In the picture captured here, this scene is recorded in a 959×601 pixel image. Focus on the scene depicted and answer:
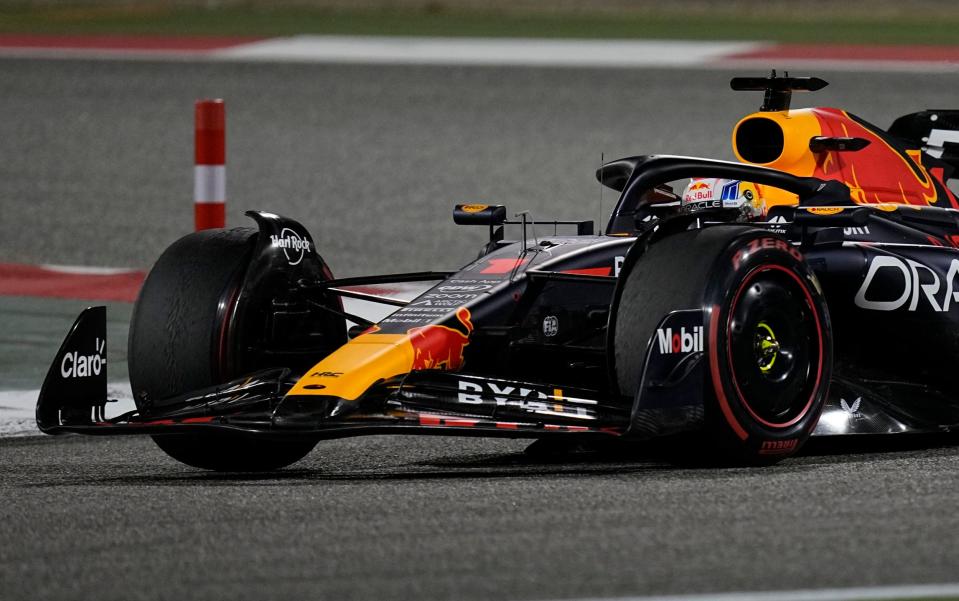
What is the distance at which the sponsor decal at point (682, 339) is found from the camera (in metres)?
6.45

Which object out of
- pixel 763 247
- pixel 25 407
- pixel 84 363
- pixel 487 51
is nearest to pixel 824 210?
pixel 763 247

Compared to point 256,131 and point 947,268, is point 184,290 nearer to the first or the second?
point 947,268

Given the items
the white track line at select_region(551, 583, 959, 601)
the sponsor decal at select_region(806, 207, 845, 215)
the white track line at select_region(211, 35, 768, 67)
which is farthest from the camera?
the white track line at select_region(211, 35, 768, 67)

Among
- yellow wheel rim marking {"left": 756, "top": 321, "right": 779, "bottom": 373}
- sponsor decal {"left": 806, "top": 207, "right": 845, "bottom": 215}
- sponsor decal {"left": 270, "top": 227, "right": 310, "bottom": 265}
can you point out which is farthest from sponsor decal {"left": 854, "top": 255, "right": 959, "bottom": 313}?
sponsor decal {"left": 270, "top": 227, "right": 310, "bottom": 265}

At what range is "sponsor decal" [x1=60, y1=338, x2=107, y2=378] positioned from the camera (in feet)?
22.3

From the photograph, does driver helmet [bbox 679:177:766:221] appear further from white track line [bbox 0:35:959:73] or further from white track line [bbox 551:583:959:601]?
white track line [bbox 0:35:959:73]

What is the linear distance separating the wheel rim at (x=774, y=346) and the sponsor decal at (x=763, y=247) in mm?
69

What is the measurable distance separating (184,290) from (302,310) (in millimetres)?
471

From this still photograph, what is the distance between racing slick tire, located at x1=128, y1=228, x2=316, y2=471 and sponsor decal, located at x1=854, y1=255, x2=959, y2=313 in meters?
2.15

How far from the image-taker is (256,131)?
21.0m

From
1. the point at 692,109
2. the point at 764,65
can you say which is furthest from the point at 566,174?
the point at 764,65

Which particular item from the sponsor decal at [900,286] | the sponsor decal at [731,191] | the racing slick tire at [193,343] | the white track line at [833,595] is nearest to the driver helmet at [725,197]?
the sponsor decal at [731,191]

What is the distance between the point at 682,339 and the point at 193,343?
1833mm

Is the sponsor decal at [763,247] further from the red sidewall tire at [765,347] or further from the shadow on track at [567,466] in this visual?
the shadow on track at [567,466]
